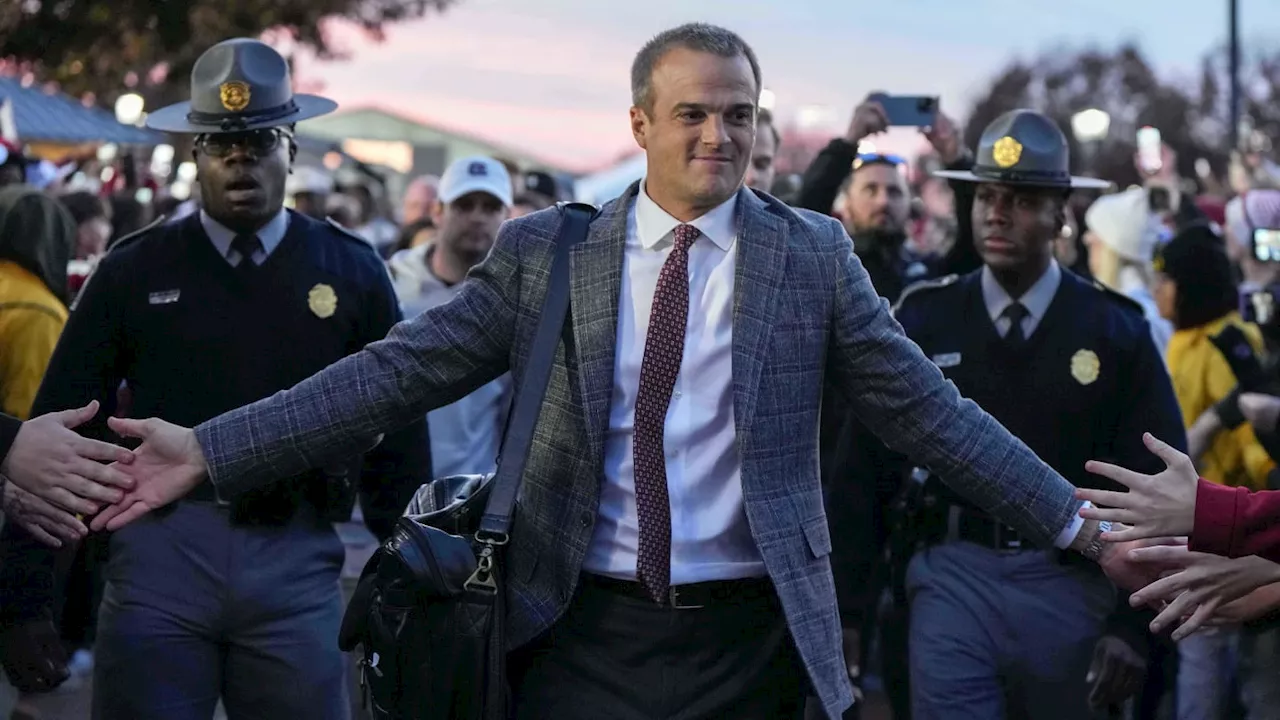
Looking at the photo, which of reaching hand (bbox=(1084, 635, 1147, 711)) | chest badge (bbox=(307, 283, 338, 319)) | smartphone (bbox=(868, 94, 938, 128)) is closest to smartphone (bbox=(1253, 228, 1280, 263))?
smartphone (bbox=(868, 94, 938, 128))

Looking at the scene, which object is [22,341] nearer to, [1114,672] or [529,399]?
[529,399]

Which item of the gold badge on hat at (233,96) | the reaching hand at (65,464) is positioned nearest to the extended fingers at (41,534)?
the reaching hand at (65,464)

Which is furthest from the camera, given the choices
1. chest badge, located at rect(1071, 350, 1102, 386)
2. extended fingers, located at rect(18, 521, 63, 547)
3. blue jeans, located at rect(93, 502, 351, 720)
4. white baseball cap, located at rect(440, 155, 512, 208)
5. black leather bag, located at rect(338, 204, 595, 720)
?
white baseball cap, located at rect(440, 155, 512, 208)

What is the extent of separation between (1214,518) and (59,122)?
2007 cm

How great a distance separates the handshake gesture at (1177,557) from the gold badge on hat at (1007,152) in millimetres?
2008

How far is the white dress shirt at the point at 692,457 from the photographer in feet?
13.6

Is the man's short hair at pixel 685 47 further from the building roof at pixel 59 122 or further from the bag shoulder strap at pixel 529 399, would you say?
the building roof at pixel 59 122

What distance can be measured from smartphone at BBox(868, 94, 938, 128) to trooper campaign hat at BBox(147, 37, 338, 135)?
2.74 metres

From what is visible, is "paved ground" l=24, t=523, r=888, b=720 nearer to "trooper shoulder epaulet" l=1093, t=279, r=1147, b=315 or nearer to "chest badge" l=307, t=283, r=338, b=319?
"chest badge" l=307, t=283, r=338, b=319

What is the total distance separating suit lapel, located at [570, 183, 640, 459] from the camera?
164 inches

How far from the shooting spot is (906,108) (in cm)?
771

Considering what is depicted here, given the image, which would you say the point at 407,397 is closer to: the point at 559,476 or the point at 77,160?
the point at 559,476

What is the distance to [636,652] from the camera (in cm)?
420

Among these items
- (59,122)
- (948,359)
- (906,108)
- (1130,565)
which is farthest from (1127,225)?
(59,122)
